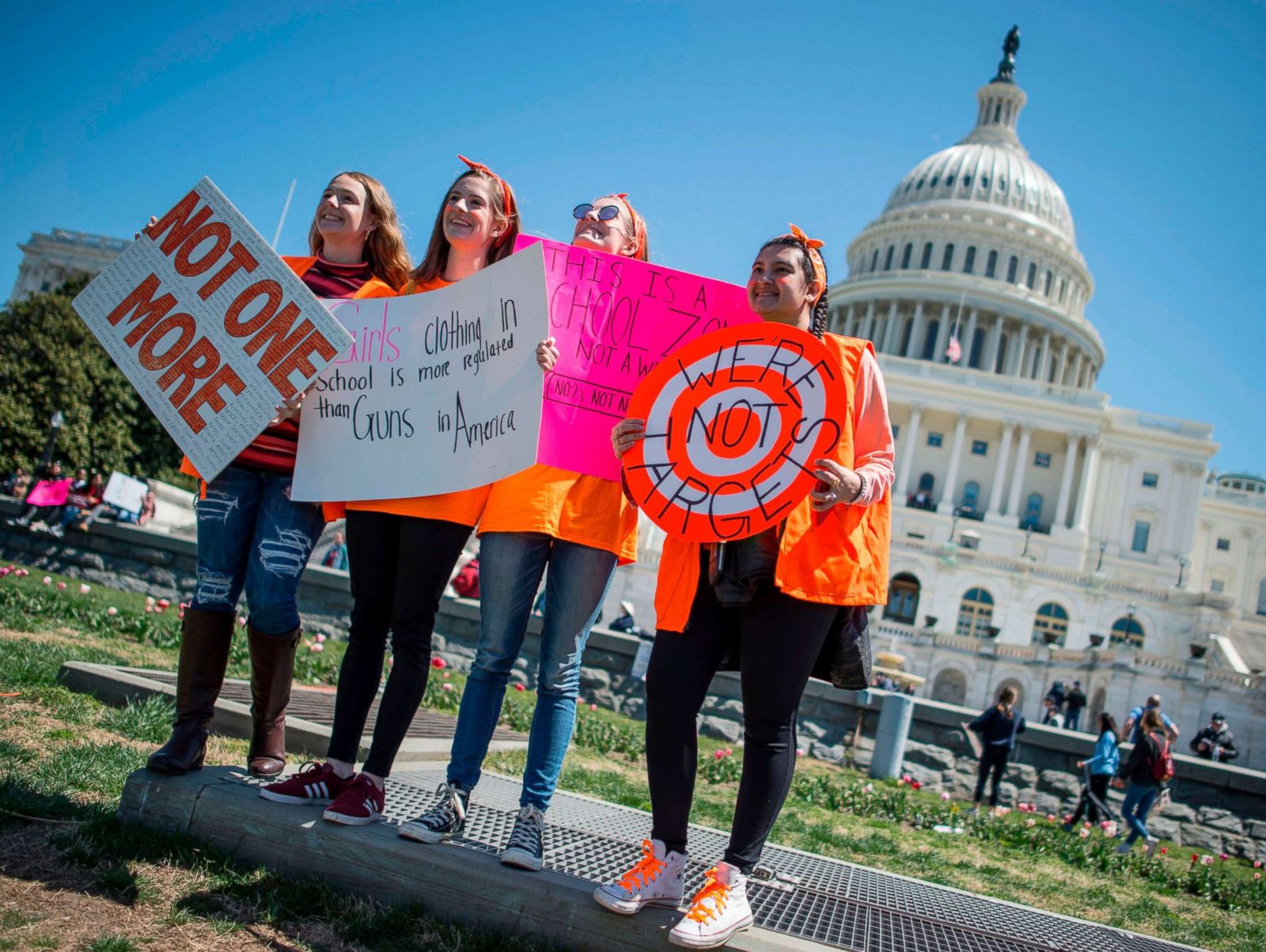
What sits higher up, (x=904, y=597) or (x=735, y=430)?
(x=904, y=597)

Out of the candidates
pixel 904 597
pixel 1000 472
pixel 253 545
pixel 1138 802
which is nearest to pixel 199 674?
pixel 253 545

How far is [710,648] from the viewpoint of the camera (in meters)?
3.12

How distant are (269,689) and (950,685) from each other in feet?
109

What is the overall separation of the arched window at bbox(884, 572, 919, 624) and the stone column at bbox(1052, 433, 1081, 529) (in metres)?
17.9

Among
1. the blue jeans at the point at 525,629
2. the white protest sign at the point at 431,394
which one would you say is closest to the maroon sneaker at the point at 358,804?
the blue jeans at the point at 525,629

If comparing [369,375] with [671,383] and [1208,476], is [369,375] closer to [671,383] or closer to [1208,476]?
[671,383]

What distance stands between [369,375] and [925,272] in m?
73.2

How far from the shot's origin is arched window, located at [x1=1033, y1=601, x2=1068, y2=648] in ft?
141

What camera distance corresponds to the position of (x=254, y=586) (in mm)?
3527

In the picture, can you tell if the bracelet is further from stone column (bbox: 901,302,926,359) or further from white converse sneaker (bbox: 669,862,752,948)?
stone column (bbox: 901,302,926,359)

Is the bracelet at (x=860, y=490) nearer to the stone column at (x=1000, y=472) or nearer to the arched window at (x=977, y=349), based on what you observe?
the stone column at (x=1000, y=472)

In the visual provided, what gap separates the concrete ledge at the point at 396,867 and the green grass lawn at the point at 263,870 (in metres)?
0.08

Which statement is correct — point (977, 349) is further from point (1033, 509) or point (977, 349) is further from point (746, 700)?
point (746, 700)

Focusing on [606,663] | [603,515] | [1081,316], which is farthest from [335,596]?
[1081,316]
